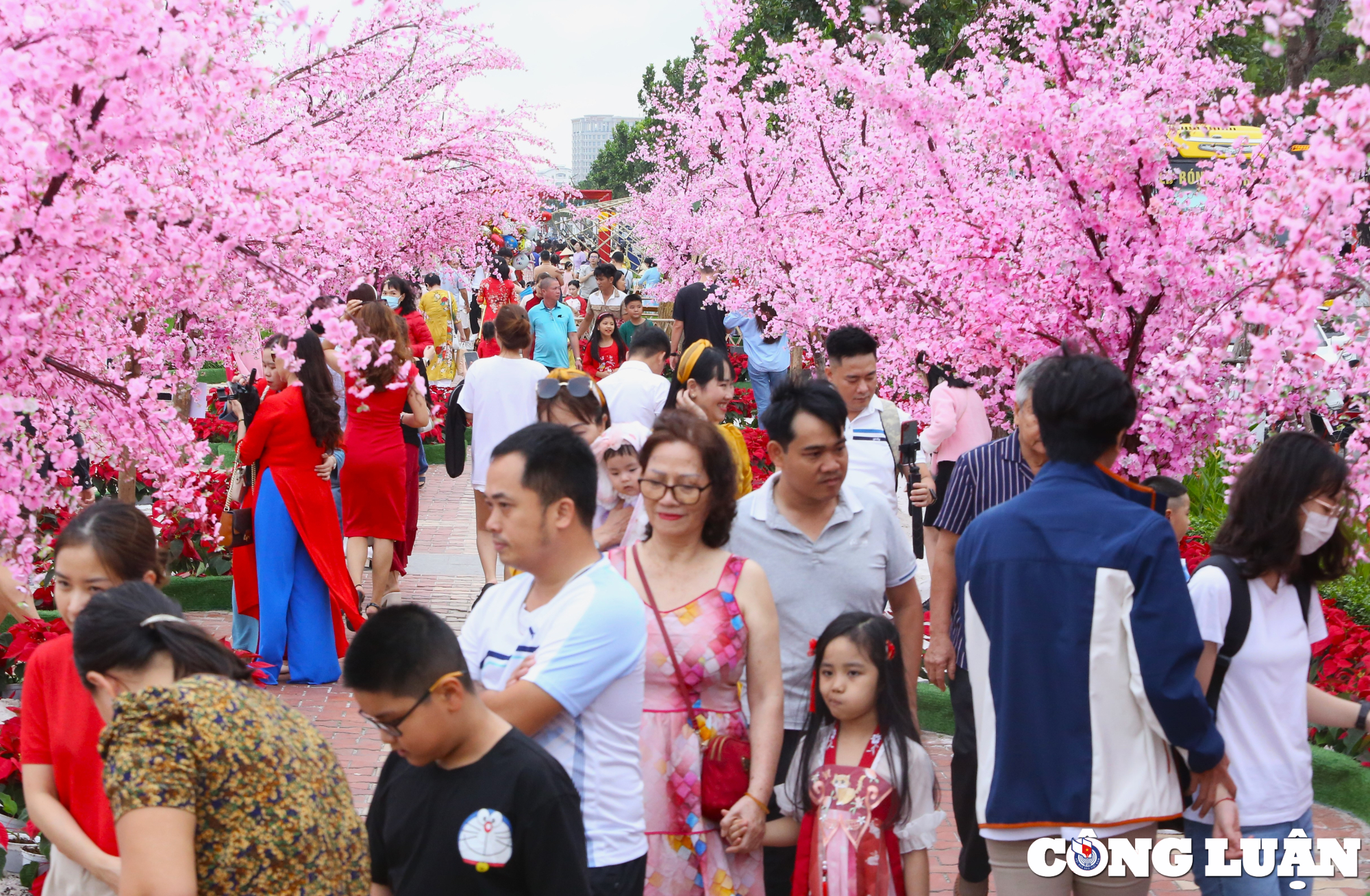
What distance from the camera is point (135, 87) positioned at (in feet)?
12.2

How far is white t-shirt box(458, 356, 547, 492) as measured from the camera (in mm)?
8227

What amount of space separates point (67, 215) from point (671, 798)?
88.9 inches

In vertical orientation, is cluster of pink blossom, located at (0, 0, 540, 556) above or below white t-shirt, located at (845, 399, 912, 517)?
above

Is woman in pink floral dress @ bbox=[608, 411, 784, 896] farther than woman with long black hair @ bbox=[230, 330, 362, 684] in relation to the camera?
No

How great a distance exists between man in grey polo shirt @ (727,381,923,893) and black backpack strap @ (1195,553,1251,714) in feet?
3.02

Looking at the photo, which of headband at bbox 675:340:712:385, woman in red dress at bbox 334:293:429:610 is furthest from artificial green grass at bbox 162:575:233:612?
headband at bbox 675:340:712:385

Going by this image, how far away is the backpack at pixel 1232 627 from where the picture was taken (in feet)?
10.9

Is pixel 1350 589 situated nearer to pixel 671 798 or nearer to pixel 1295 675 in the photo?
pixel 1295 675

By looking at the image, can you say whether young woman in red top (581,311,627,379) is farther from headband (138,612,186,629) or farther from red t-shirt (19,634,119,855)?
headband (138,612,186,629)

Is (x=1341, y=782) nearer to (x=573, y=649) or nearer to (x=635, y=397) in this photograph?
(x=635, y=397)

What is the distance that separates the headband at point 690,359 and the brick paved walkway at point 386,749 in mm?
2253

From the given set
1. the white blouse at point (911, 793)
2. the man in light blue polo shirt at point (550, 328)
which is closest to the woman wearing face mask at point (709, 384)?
the white blouse at point (911, 793)

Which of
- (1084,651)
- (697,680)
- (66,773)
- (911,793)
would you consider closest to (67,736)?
(66,773)

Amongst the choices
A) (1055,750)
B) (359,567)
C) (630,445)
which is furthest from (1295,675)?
(359,567)
